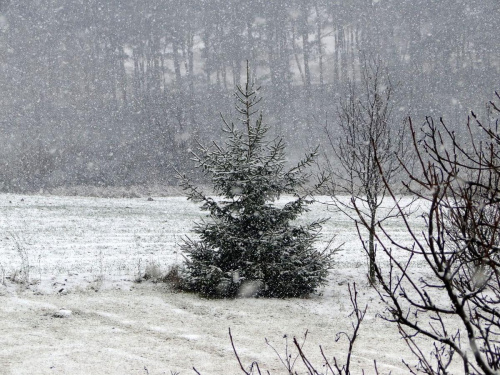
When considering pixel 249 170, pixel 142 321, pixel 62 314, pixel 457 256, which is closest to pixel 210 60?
pixel 249 170

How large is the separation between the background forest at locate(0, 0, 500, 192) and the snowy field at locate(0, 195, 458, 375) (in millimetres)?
34673

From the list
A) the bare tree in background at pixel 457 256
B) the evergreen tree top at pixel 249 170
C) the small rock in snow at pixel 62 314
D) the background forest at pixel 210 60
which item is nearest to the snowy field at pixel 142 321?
the small rock in snow at pixel 62 314

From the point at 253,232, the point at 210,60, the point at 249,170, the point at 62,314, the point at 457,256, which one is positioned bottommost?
the point at 62,314

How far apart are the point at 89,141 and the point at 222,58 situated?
1630 centimetres

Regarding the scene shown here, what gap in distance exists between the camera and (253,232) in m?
9.59

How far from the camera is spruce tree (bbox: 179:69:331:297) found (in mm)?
9312

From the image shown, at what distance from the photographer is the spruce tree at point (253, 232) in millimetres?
9312

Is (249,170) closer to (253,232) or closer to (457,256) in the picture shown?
(253,232)

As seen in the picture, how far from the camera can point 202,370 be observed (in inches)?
227

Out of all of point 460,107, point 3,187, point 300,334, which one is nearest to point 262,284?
point 300,334

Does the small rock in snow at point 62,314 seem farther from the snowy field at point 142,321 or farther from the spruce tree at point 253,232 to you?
the spruce tree at point 253,232

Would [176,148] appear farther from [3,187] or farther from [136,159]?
[3,187]

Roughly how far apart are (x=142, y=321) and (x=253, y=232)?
9.39 ft

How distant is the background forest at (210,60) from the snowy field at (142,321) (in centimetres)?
3467
